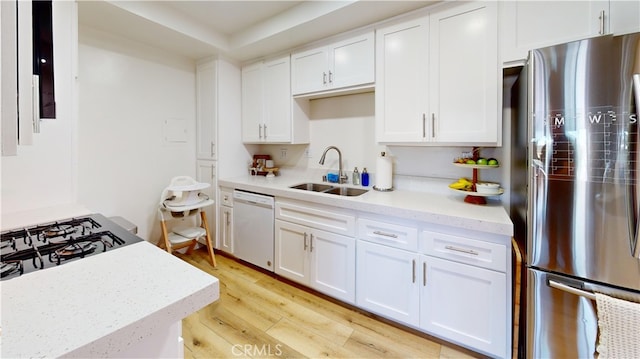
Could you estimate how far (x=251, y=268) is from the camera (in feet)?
9.11

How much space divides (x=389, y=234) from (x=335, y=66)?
1521 mm

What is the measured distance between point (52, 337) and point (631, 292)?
196 cm

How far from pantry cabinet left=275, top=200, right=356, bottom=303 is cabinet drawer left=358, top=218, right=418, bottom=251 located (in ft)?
0.33

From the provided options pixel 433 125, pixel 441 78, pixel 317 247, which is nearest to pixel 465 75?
pixel 441 78

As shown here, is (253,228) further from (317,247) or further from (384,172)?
(384,172)

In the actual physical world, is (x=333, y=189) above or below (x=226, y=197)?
above

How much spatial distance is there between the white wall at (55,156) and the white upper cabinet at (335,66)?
166 cm

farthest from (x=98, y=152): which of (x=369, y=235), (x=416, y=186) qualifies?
(x=416, y=186)

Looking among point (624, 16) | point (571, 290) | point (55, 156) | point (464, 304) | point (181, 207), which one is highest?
point (624, 16)

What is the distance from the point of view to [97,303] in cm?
66

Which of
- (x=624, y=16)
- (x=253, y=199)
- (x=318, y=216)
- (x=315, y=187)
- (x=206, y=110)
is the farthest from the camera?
(x=206, y=110)

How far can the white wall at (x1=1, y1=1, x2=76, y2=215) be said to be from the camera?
151 centimetres

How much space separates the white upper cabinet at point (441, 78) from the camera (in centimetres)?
173

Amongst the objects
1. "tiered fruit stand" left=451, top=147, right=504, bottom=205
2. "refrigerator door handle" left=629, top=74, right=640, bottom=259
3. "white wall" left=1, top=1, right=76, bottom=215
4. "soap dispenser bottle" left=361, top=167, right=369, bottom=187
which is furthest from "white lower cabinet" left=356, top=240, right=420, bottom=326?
"white wall" left=1, top=1, right=76, bottom=215
